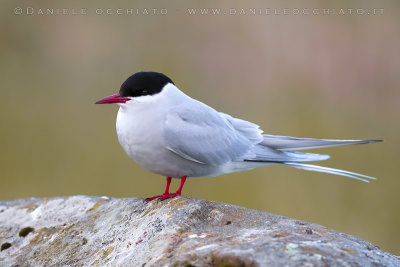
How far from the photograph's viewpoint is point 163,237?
2730 mm

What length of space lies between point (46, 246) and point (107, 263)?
63 centimetres

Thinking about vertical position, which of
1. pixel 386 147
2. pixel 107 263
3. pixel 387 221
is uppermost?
pixel 107 263

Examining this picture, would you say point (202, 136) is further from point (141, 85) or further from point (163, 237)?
point (163, 237)

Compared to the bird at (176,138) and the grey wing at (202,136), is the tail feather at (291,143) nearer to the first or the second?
the bird at (176,138)

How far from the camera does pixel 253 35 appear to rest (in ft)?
22.0

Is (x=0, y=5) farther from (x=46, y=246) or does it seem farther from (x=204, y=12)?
(x=46, y=246)

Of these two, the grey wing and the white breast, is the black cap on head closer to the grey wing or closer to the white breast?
the white breast

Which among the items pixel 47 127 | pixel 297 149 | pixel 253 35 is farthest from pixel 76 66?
pixel 297 149

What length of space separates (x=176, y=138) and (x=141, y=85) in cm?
39

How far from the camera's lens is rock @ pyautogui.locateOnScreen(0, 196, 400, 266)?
237 cm

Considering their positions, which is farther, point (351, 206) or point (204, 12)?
point (204, 12)

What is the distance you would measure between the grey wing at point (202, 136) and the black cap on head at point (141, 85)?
180mm

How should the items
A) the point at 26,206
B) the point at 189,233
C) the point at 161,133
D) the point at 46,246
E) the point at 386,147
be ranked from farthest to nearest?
the point at 386,147 < the point at 26,206 < the point at 161,133 < the point at 46,246 < the point at 189,233

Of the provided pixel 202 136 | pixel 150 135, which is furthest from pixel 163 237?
pixel 202 136
